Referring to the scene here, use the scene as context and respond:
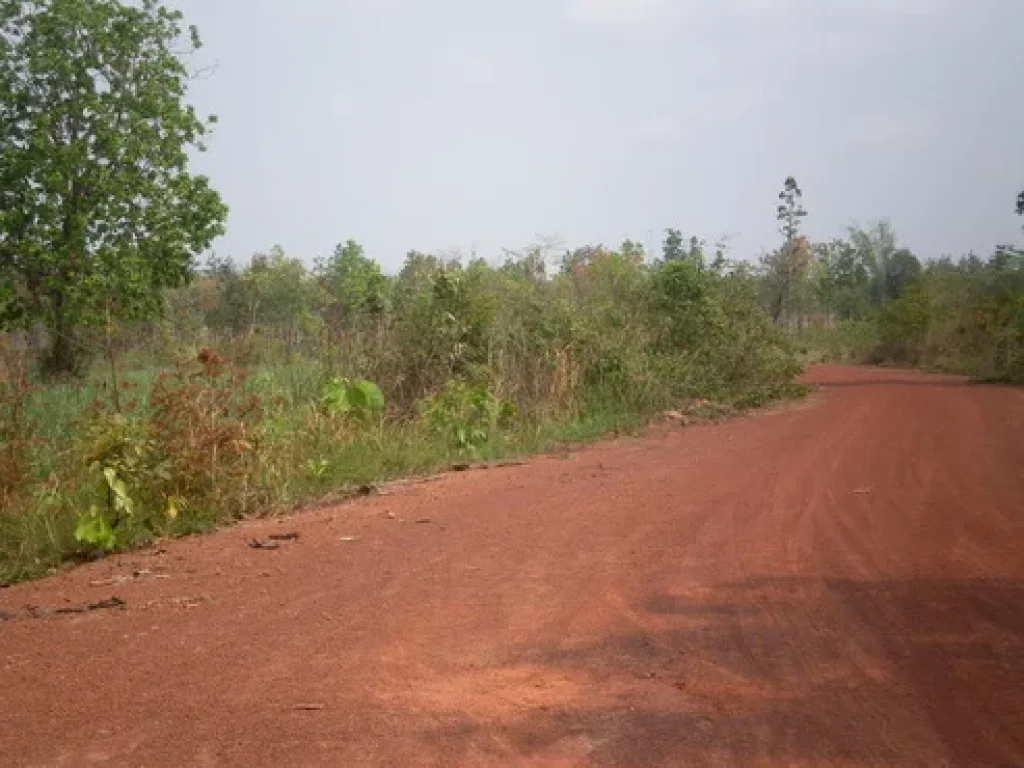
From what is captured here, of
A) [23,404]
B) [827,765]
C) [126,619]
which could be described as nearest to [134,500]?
[23,404]

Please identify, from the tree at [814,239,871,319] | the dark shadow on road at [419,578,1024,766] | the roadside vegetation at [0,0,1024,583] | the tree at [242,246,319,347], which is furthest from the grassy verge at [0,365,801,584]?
the tree at [814,239,871,319]

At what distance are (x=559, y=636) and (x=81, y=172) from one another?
15.1 meters

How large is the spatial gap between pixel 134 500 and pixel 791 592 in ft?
17.2

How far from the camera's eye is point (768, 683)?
159 inches

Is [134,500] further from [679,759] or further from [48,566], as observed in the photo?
[679,759]

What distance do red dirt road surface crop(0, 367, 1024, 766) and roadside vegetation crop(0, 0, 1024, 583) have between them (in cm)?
88

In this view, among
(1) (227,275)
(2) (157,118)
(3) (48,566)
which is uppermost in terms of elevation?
(2) (157,118)

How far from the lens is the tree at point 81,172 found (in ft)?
53.3

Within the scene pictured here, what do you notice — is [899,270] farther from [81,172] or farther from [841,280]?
[81,172]

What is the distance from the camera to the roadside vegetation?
8.07 m

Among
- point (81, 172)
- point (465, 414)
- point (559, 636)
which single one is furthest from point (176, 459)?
point (81, 172)

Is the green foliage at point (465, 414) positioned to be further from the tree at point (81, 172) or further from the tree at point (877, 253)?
the tree at point (877, 253)

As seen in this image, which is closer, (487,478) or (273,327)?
(487,478)

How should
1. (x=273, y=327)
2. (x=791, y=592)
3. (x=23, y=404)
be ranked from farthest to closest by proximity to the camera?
(x=273, y=327)
(x=23, y=404)
(x=791, y=592)
